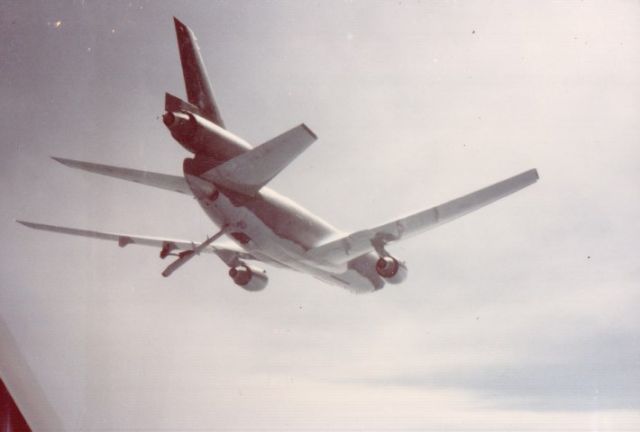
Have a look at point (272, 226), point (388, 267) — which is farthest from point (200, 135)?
point (388, 267)

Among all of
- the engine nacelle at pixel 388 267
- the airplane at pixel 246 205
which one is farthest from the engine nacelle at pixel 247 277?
the engine nacelle at pixel 388 267

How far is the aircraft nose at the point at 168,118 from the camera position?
1307 cm

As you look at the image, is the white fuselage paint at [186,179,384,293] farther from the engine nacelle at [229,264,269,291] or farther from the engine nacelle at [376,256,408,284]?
the engine nacelle at [376,256,408,284]

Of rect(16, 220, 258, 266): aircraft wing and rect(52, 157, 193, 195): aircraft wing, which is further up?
rect(52, 157, 193, 195): aircraft wing

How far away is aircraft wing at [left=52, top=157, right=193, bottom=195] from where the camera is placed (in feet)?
37.8

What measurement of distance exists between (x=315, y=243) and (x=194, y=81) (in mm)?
5864

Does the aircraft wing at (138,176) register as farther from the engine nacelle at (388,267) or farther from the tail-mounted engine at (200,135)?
the engine nacelle at (388,267)

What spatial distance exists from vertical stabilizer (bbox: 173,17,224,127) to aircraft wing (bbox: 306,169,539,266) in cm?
497

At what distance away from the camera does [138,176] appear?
12836 mm

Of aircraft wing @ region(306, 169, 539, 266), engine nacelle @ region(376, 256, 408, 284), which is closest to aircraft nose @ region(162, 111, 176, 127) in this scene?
aircraft wing @ region(306, 169, 539, 266)

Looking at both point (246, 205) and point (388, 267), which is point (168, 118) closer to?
point (246, 205)

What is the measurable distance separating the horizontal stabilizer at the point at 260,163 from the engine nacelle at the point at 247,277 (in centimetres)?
332

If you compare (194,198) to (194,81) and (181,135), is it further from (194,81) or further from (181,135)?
(194,81)

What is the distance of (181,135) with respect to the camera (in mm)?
13445
